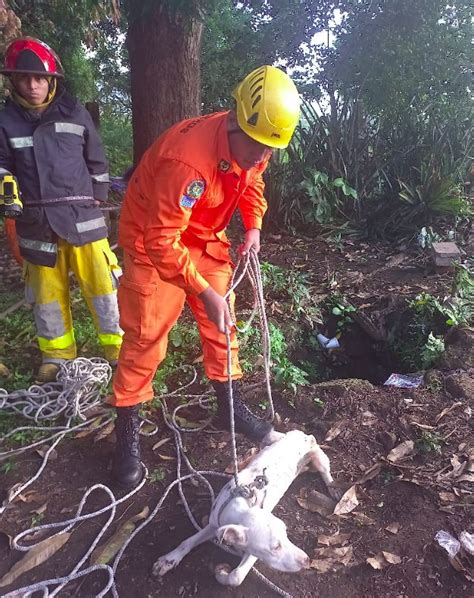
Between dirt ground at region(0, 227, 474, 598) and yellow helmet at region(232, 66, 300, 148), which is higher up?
yellow helmet at region(232, 66, 300, 148)

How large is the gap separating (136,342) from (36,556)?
1.12 metres

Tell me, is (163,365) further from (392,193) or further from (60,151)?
(392,193)

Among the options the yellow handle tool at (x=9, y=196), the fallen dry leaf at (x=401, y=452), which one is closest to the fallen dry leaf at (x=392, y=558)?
the fallen dry leaf at (x=401, y=452)

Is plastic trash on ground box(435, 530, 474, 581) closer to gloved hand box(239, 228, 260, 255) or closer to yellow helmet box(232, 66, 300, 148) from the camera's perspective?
gloved hand box(239, 228, 260, 255)

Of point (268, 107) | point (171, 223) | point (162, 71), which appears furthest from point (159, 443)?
point (162, 71)

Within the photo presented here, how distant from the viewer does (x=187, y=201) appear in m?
2.21

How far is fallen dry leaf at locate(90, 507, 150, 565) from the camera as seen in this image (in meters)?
2.46

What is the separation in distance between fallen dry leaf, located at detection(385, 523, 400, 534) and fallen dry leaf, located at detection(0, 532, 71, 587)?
160 cm

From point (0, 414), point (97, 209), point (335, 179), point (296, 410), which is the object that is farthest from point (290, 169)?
point (0, 414)

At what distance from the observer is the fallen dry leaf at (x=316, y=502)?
2697 millimetres

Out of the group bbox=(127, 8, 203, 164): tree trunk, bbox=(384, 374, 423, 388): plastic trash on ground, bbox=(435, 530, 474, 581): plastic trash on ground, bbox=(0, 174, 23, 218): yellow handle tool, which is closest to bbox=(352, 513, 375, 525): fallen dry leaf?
bbox=(435, 530, 474, 581): plastic trash on ground

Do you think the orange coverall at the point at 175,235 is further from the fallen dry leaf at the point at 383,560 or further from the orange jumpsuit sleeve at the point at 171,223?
the fallen dry leaf at the point at 383,560

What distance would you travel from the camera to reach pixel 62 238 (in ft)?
11.3

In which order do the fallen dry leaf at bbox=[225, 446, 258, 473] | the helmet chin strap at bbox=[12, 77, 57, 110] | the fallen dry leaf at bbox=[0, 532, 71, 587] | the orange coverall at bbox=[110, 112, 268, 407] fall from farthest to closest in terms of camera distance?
the helmet chin strap at bbox=[12, 77, 57, 110], the fallen dry leaf at bbox=[225, 446, 258, 473], the fallen dry leaf at bbox=[0, 532, 71, 587], the orange coverall at bbox=[110, 112, 268, 407]
